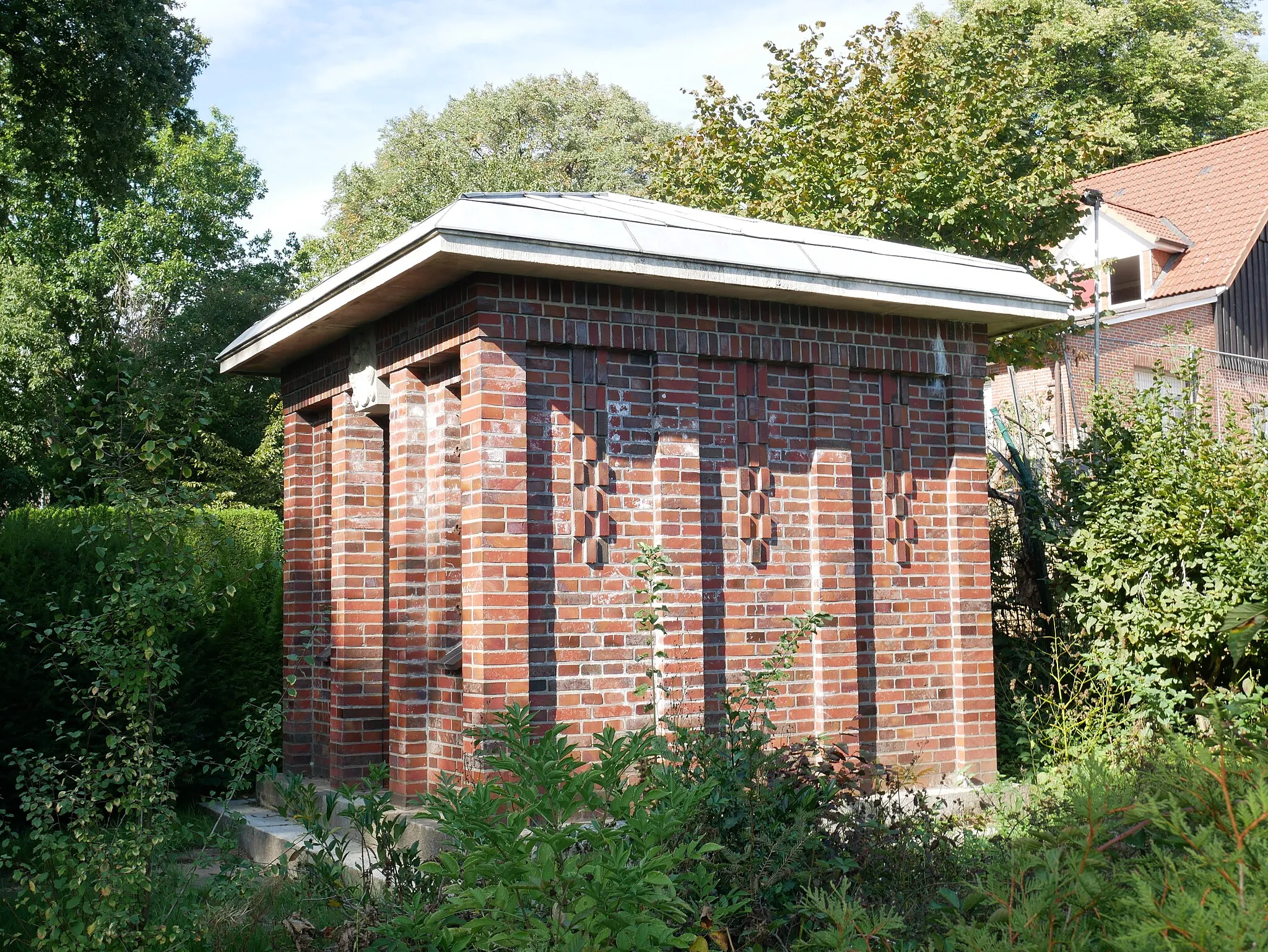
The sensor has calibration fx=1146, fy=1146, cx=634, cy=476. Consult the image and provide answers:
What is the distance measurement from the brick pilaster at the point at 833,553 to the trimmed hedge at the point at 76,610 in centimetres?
409

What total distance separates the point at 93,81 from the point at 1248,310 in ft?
75.4

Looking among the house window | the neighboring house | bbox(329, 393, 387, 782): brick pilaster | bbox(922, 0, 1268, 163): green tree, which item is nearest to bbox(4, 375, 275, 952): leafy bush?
bbox(329, 393, 387, 782): brick pilaster

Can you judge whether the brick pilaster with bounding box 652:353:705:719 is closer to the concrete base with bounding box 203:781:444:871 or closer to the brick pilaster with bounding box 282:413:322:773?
the concrete base with bounding box 203:781:444:871

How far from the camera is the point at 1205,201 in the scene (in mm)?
25547

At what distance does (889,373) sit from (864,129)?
8.78 m

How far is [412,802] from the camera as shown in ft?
23.3

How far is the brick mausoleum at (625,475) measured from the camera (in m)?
6.61

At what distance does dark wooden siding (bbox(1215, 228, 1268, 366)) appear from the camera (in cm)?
2430

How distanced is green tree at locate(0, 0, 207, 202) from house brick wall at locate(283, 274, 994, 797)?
6.54 metres

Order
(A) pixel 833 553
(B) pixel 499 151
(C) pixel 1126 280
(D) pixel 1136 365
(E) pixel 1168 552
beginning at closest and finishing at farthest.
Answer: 1. (A) pixel 833 553
2. (E) pixel 1168 552
3. (D) pixel 1136 365
4. (C) pixel 1126 280
5. (B) pixel 499 151

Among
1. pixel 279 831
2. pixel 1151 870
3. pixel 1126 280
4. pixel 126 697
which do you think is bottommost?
pixel 279 831

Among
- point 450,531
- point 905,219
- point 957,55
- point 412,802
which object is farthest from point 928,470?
point 957,55

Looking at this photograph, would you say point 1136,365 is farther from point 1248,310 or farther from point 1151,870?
point 1151,870

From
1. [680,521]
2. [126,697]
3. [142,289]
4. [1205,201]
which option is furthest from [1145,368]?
[142,289]
